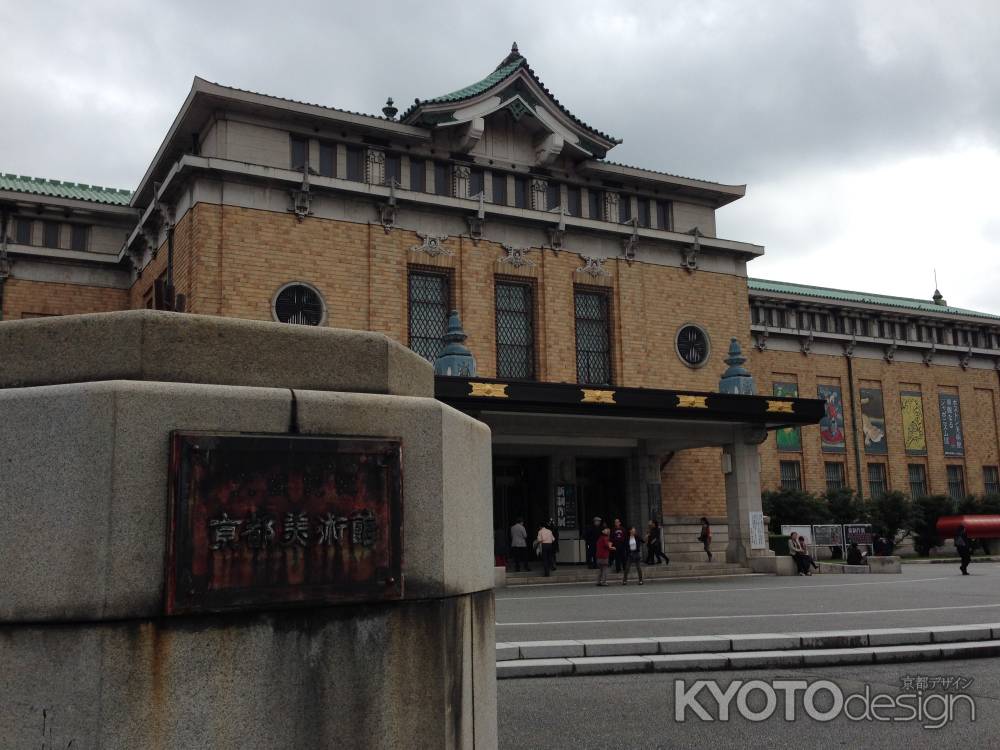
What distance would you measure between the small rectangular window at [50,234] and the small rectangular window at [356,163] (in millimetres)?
10392

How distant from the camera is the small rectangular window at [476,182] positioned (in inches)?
1139

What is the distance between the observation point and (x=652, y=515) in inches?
1176

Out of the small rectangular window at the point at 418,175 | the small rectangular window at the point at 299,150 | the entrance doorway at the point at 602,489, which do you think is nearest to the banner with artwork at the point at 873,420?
the entrance doorway at the point at 602,489

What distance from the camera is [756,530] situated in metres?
26.4

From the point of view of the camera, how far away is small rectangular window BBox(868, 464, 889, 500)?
45.0m

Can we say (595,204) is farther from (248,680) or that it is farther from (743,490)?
(248,680)

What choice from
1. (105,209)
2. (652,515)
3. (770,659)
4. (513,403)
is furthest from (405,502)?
(105,209)

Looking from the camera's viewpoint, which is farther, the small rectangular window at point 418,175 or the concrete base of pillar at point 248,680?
the small rectangular window at point 418,175

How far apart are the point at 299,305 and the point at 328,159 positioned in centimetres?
466

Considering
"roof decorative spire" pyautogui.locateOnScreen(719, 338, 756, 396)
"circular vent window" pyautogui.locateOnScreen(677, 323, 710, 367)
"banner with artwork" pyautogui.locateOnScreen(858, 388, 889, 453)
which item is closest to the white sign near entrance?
"roof decorative spire" pyautogui.locateOnScreen(719, 338, 756, 396)

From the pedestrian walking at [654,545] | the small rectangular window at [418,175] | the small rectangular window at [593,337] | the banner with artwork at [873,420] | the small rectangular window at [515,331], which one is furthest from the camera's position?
the banner with artwork at [873,420]

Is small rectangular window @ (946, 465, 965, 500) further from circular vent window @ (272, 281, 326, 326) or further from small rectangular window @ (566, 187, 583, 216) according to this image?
circular vent window @ (272, 281, 326, 326)

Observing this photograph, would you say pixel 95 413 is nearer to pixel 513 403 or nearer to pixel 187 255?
pixel 513 403

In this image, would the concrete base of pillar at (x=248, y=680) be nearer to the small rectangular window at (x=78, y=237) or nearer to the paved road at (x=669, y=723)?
the paved road at (x=669, y=723)
